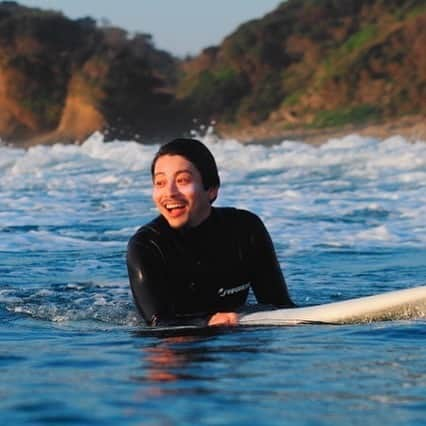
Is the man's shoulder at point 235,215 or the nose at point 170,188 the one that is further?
the man's shoulder at point 235,215

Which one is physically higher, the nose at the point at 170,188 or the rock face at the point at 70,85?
the rock face at the point at 70,85

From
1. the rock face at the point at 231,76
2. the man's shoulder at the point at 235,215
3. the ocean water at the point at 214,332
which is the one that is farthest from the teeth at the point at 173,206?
the rock face at the point at 231,76

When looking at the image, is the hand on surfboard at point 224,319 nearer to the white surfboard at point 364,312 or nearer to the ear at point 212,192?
the white surfboard at point 364,312

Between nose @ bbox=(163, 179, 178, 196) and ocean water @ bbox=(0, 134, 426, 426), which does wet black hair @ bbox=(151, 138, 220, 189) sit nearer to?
nose @ bbox=(163, 179, 178, 196)

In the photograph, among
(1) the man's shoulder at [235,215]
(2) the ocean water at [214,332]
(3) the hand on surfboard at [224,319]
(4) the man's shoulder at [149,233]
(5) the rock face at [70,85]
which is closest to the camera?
(2) the ocean water at [214,332]

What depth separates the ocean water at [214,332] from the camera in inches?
171

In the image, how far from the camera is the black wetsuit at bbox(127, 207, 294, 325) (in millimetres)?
6293

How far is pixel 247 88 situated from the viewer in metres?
45.5

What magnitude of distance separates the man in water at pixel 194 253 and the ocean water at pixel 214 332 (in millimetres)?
253

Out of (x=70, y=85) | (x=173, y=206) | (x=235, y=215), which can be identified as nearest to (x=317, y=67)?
(x=70, y=85)

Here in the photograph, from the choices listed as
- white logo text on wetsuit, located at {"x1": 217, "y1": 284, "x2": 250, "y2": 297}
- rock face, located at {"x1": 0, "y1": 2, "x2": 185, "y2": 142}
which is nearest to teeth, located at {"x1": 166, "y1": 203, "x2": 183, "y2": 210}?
white logo text on wetsuit, located at {"x1": 217, "y1": 284, "x2": 250, "y2": 297}

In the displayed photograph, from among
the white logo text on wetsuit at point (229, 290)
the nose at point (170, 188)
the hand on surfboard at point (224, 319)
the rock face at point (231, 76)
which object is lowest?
the hand on surfboard at point (224, 319)

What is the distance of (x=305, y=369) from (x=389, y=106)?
33482 millimetres

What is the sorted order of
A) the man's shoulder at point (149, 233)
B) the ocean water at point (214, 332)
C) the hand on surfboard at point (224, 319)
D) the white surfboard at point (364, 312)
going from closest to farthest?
1. the ocean water at point (214, 332)
2. the hand on surfboard at point (224, 319)
3. the man's shoulder at point (149, 233)
4. the white surfboard at point (364, 312)
